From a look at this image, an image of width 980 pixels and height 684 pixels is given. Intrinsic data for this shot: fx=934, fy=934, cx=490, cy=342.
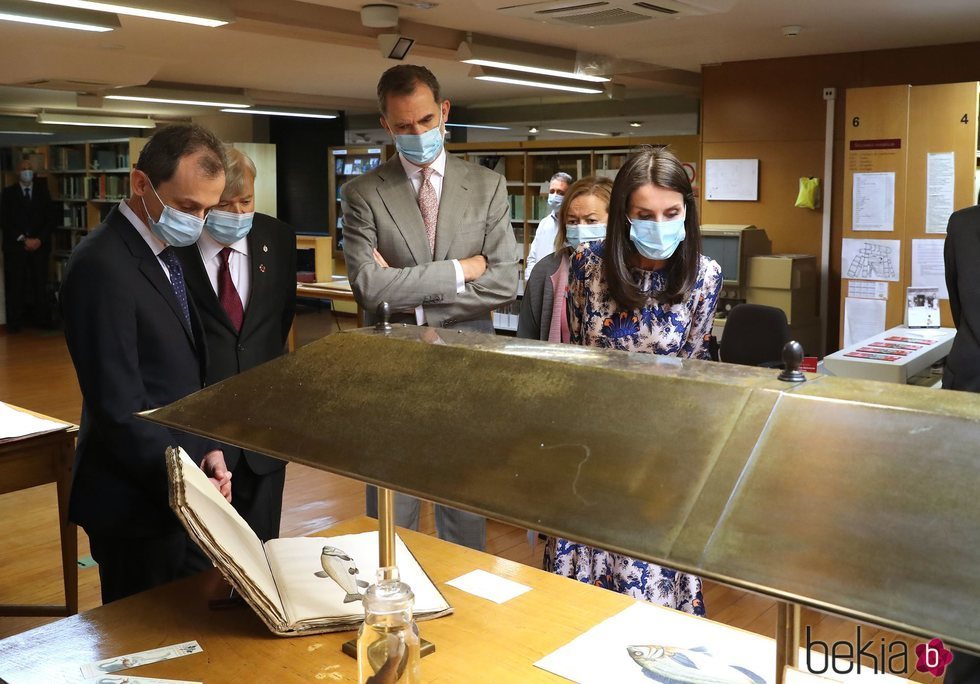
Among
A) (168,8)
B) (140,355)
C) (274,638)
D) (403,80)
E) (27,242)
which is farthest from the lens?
(27,242)

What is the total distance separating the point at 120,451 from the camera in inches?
80.9

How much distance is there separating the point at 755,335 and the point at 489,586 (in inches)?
129

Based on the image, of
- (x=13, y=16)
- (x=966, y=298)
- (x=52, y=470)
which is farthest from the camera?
(x=13, y=16)

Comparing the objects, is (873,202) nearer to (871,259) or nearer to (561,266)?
(871,259)

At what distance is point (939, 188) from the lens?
679cm

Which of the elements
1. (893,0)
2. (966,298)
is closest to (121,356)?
(966,298)

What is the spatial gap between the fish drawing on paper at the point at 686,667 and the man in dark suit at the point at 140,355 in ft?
3.49

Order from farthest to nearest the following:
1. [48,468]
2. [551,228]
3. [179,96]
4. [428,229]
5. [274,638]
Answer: [179,96] < [551,228] < [48,468] < [428,229] < [274,638]

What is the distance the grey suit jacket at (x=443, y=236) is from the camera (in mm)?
2707

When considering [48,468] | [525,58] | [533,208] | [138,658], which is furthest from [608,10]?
[533,208]

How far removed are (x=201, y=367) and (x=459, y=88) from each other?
32.7ft

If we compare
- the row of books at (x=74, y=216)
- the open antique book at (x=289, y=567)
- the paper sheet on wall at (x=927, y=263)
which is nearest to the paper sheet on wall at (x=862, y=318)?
the paper sheet on wall at (x=927, y=263)

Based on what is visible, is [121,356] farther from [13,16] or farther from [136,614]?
[13,16]

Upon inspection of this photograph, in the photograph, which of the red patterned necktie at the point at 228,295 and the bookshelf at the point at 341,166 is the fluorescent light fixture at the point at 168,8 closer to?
the red patterned necktie at the point at 228,295
